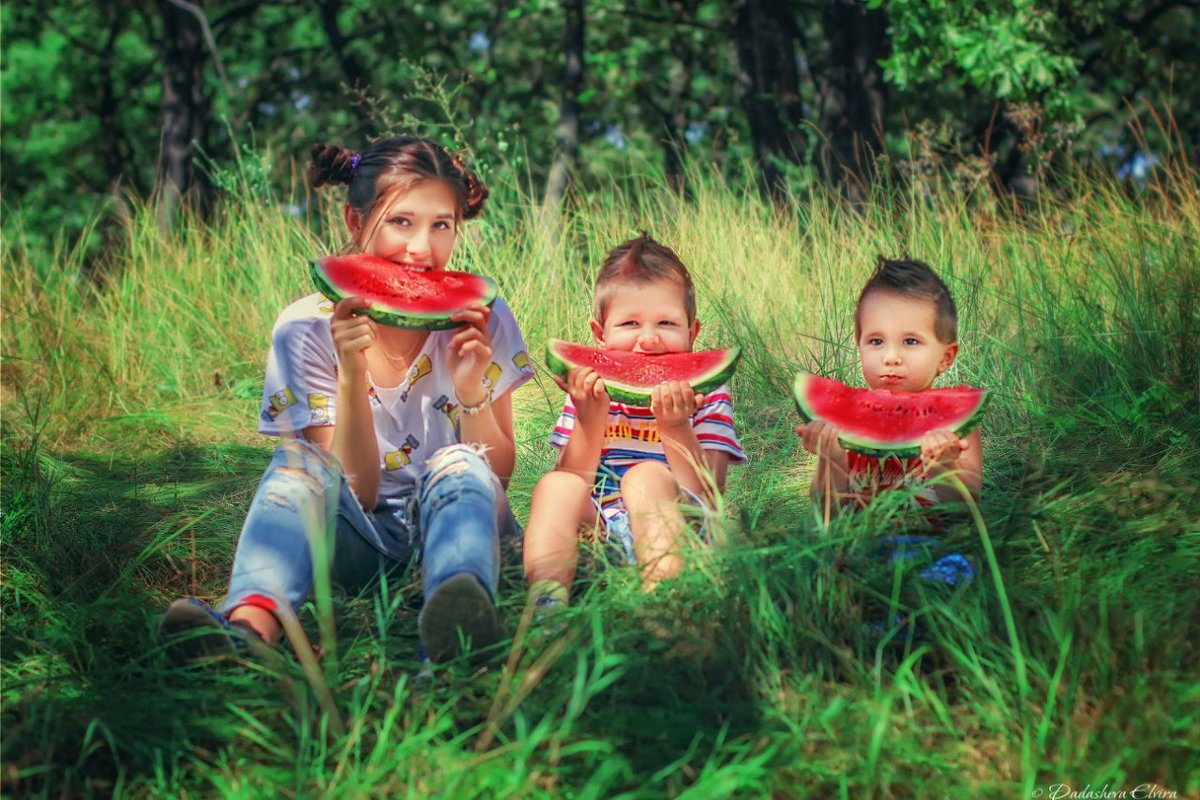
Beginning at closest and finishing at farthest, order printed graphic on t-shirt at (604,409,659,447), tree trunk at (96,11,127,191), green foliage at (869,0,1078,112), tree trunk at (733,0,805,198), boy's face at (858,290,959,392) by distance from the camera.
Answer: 1. boy's face at (858,290,959,392)
2. printed graphic on t-shirt at (604,409,659,447)
3. green foliage at (869,0,1078,112)
4. tree trunk at (733,0,805,198)
5. tree trunk at (96,11,127,191)

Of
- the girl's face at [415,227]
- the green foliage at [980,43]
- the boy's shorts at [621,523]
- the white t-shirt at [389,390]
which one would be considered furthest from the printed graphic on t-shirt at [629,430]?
the green foliage at [980,43]

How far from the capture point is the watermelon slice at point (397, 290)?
3.13 meters

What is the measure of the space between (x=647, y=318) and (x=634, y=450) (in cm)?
38

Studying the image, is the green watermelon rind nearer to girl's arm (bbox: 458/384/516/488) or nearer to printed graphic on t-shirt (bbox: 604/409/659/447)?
girl's arm (bbox: 458/384/516/488)

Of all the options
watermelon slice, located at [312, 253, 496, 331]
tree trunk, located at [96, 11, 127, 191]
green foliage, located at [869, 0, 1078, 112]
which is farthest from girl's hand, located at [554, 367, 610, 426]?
tree trunk, located at [96, 11, 127, 191]

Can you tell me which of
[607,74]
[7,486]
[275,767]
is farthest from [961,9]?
[275,767]

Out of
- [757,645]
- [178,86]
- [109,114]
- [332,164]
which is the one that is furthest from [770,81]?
[109,114]

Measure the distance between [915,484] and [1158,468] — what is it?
1157 millimetres

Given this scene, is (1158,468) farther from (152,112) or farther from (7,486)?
(152,112)

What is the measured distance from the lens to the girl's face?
129 inches

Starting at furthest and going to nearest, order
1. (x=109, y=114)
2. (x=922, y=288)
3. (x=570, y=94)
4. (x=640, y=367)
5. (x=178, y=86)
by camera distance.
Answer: (x=109, y=114) < (x=178, y=86) < (x=570, y=94) < (x=640, y=367) < (x=922, y=288)

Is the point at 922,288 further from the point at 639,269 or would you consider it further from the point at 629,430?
the point at 629,430

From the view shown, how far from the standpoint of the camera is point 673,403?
307cm

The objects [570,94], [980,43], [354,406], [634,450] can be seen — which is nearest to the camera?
[354,406]
